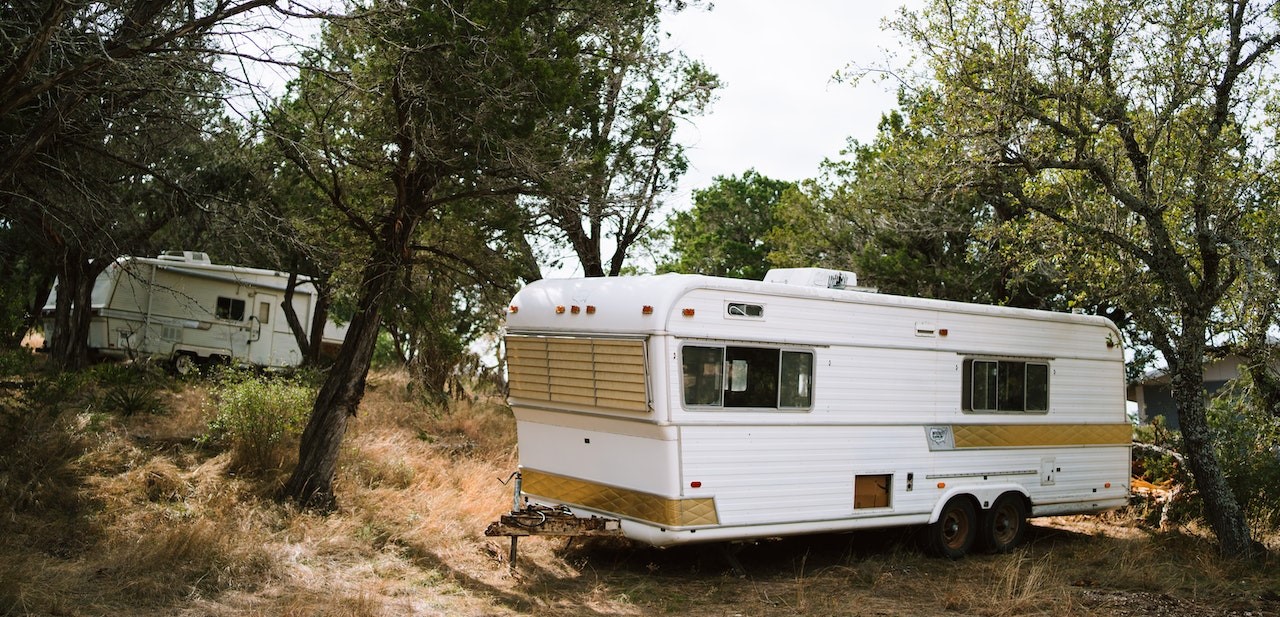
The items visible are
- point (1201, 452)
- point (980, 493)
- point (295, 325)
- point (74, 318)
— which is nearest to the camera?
point (980, 493)

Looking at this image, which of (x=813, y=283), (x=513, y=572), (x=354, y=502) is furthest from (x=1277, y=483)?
(x=354, y=502)

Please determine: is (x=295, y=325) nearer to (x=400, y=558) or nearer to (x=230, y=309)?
(x=230, y=309)

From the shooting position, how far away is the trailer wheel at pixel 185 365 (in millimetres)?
18141

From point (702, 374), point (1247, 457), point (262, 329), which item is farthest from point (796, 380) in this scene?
point (262, 329)

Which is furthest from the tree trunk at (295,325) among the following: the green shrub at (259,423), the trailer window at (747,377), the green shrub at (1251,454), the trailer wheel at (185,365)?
the green shrub at (1251,454)

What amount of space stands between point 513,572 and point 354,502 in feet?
9.58

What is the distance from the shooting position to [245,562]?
28.4 feet

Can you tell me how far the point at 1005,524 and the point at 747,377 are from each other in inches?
169

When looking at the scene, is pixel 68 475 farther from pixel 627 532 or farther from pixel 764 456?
pixel 764 456

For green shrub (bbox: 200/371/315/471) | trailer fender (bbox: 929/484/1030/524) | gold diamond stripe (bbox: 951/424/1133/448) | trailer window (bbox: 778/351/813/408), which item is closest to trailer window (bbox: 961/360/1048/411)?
gold diamond stripe (bbox: 951/424/1133/448)

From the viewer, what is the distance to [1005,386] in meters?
11.4

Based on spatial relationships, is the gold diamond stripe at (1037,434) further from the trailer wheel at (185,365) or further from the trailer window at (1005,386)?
the trailer wheel at (185,365)

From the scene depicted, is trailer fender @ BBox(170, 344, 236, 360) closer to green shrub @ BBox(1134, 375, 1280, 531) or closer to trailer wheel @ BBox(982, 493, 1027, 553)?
trailer wheel @ BBox(982, 493, 1027, 553)

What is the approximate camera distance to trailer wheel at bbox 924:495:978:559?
35.6ft
